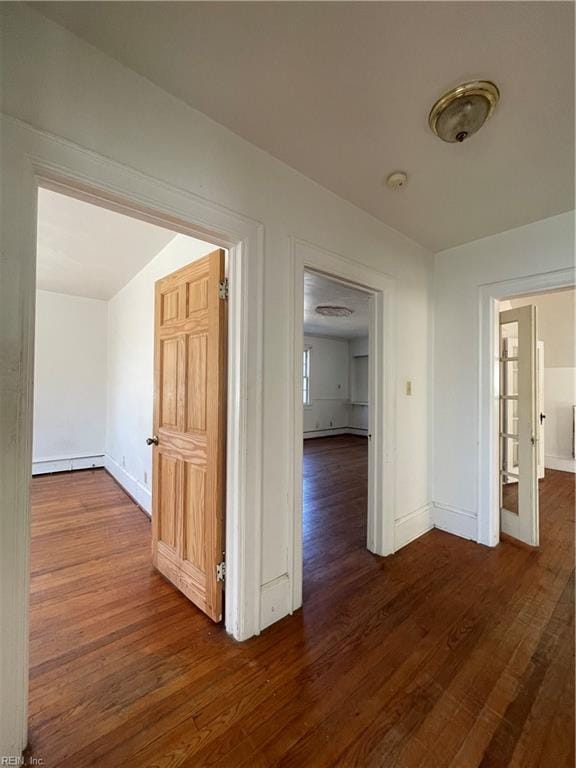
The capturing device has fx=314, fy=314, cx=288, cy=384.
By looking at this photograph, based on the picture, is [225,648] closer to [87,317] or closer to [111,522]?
[111,522]

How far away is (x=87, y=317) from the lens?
4.96 meters

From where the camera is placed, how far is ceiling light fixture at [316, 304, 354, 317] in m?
5.14

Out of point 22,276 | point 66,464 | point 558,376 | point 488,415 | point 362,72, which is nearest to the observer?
point 22,276

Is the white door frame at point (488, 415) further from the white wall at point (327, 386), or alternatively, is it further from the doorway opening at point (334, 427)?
the white wall at point (327, 386)

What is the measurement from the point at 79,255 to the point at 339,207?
2727 mm

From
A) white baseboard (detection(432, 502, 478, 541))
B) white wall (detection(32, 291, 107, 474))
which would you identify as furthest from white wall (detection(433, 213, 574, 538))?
white wall (detection(32, 291, 107, 474))

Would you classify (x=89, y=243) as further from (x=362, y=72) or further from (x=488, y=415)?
(x=488, y=415)

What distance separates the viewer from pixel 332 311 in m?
5.36

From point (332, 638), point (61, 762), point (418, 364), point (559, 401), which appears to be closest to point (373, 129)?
point (418, 364)

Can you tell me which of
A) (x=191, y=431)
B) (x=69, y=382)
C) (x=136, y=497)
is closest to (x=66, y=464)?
(x=69, y=382)

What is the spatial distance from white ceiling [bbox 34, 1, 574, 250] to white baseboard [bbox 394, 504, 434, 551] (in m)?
2.48

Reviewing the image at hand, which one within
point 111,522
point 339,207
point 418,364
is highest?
point 339,207

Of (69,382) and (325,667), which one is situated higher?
(69,382)

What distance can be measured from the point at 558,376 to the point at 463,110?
5.14 metres
